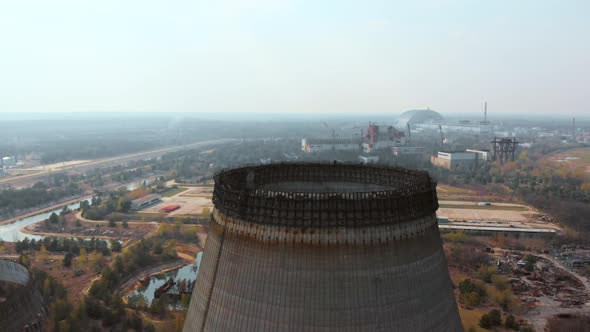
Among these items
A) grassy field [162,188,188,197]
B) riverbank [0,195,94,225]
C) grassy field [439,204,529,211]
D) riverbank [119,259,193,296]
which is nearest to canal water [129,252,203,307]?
riverbank [119,259,193,296]

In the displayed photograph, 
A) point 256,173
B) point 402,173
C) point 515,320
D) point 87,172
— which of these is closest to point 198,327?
point 256,173

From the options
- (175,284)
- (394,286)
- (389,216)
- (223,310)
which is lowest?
(175,284)

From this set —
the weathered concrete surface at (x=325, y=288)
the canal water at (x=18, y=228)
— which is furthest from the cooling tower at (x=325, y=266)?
the canal water at (x=18, y=228)

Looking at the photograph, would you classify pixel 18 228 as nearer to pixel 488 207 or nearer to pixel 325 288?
pixel 325 288

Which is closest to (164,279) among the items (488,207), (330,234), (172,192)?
(330,234)

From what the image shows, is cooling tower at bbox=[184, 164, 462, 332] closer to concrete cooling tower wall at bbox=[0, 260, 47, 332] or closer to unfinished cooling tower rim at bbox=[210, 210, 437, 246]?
unfinished cooling tower rim at bbox=[210, 210, 437, 246]

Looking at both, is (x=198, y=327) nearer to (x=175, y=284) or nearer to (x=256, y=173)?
(x=256, y=173)

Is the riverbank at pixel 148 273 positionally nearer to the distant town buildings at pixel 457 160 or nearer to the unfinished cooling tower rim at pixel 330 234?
the unfinished cooling tower rim at pixel 330 234
